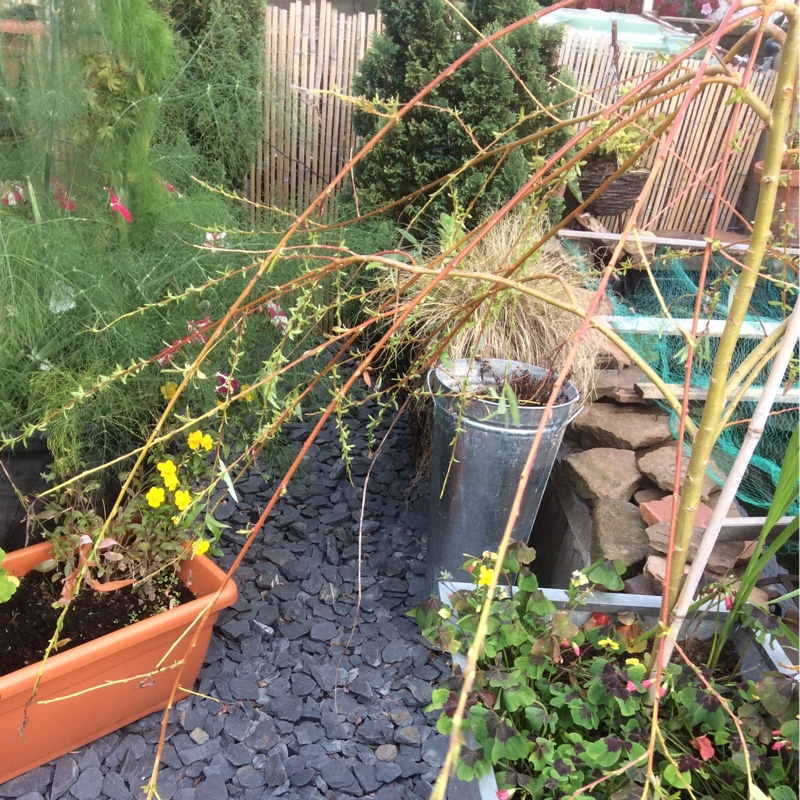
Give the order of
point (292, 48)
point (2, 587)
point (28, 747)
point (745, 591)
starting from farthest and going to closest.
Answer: point (292, 48), point (28, 747), point (2, 587), point (745, 591)

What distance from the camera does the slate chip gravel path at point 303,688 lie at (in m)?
1.53

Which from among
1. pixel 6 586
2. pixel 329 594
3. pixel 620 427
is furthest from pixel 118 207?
pixel 620 427

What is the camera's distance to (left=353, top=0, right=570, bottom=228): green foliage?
2896mm

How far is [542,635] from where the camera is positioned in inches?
48.6

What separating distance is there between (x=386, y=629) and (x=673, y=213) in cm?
454

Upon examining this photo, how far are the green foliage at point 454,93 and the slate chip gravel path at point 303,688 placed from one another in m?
1.46

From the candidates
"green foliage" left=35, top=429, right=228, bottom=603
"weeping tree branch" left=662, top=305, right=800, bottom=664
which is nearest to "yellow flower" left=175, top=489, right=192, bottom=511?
"green foliage" left=35, top=429, right=228, bottom=603

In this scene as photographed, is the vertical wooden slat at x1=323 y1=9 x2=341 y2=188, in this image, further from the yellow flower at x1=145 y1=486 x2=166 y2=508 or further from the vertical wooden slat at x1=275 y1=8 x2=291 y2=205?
the yellow flower at x1=145 y1=486 x2=166 y2=508

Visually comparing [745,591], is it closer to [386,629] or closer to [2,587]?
[386,629]

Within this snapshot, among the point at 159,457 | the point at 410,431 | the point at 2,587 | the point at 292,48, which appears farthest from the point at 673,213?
the point at 2,587

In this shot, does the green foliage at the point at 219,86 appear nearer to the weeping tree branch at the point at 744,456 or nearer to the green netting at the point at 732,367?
A: the green netting at the point at 732,367

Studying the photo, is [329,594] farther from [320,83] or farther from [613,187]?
[320,83]

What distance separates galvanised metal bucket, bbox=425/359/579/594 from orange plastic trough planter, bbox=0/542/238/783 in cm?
64

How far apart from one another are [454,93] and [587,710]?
8.93ft
